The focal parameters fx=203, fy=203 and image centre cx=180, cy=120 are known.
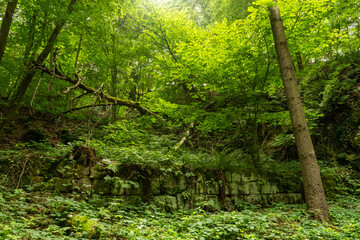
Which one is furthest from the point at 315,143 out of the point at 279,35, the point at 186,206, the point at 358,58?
the point at 186,206

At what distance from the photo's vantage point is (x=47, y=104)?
7.25 m

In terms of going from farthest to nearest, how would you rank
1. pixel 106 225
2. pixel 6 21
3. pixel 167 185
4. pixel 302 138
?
pixel 167 185
pixel 302 138
pixel 6 21
pixel 106 225

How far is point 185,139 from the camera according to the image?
26.3ft

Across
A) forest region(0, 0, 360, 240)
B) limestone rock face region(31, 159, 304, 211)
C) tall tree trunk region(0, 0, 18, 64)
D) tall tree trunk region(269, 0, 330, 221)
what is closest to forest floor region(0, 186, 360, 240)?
forest region(0, 0, 360, 240)

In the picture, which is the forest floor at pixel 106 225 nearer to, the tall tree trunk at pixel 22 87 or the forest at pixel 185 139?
the forest at pixel 185 139

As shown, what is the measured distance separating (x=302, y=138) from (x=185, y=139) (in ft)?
13.8

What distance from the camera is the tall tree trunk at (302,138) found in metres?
4.45

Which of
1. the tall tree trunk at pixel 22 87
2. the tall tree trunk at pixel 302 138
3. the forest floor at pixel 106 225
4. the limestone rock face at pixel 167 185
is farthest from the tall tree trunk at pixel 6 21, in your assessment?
the tall tree trunk at pixel 302 138

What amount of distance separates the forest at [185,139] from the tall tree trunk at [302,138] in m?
0.03

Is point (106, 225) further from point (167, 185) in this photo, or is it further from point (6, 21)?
point (6, 21)

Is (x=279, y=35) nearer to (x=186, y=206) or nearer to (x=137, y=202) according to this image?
(x=186, y=206)

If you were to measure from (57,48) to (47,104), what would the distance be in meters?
2.01

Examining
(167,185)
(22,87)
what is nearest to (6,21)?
(22,87)

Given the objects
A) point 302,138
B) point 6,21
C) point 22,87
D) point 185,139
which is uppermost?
point 6,21
